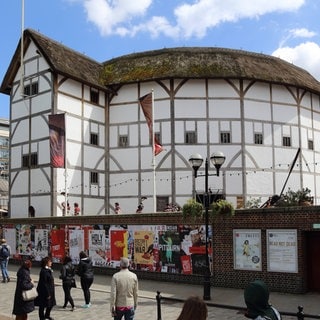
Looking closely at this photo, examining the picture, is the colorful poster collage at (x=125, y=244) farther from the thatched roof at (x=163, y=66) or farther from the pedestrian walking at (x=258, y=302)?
the pedestrian walking at (x=258, y=302)

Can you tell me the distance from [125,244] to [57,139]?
9686mm

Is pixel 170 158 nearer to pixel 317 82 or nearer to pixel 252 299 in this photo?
pixel 317 82

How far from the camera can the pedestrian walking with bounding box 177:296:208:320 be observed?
419 centimetres

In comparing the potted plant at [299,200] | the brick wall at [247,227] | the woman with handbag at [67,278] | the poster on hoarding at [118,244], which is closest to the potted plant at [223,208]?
the brick wall at [247,227]

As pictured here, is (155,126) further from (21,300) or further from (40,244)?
(21,300)

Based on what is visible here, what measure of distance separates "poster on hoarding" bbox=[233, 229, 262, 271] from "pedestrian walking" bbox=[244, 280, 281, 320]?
1259 centimetres

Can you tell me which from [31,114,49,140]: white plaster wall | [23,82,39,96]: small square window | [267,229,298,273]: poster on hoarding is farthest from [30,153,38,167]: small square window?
[267,229,298,273]: poster on hoarding

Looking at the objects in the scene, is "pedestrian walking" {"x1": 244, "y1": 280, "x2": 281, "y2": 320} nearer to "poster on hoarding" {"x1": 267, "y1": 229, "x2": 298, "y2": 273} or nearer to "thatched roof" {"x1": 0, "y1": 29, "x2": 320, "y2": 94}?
"poster on hoarding" {"x1": 267, "y1": 229, "x2": 298, "y2": 273}

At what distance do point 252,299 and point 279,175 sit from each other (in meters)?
28.2

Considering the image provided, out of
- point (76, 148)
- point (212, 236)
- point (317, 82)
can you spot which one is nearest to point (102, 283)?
point (212, 236)

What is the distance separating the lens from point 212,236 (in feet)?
58.9

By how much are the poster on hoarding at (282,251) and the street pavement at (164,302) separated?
2.88 ft

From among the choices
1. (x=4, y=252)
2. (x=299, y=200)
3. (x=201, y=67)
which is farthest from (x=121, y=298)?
(x=201, y=67)

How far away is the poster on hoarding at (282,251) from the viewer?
52.7 feet
